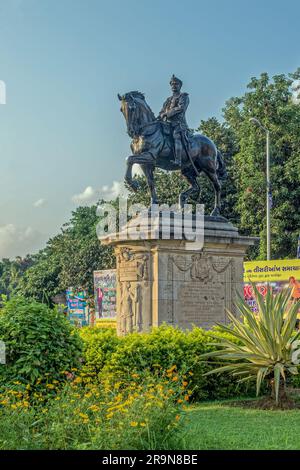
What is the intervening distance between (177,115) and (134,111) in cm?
95

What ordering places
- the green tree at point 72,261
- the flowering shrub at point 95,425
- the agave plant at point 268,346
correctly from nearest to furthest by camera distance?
1. the flowering shrub at point 95,425
2. the agave plant at point 268,346
3. the green tree at point 72,261

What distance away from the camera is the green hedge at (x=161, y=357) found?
11.1 metres

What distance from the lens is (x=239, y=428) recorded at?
8.59 meters

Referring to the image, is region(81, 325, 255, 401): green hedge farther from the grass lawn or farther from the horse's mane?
the horse's mane

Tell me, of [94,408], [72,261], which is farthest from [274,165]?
[94,408]

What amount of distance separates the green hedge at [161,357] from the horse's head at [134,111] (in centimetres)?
475

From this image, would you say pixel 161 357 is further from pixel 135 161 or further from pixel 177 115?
pixel 177 115

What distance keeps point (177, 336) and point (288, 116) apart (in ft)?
71.1

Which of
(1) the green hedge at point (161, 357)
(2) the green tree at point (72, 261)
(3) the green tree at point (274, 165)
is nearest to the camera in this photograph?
(1) the green hedge at point (161, 357)

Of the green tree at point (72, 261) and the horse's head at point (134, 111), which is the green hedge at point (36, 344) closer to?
the horse's head at point (134, 111)

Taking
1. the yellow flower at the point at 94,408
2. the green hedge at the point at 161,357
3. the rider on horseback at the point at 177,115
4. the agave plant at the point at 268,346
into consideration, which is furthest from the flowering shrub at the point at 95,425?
the rider on horseback at the point at 177,115

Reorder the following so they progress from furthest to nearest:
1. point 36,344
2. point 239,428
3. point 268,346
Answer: point 268,346, point 36,344, point 239,428

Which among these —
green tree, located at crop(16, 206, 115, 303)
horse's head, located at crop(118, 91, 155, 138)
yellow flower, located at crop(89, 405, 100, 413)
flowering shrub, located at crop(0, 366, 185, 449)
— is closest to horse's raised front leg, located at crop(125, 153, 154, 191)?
horse's head, located at crop(118, 91, 155, 138)

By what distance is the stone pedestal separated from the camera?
14.1 meters
